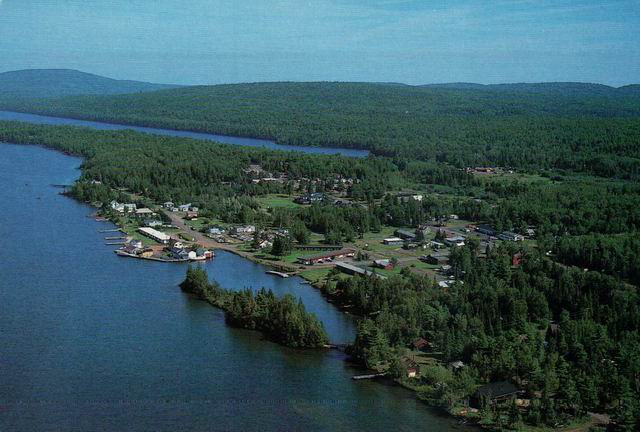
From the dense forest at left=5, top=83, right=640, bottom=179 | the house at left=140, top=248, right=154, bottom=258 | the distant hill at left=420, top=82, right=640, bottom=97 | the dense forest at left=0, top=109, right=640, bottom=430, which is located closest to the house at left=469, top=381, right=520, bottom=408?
the dense forest at left=0, top=109, right=640, bottom=430

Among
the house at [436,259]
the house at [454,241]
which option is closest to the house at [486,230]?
the house at [454,241]

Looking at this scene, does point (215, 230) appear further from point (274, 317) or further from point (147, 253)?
point (274, 317)

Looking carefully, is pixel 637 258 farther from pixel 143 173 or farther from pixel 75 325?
pixel 143 173

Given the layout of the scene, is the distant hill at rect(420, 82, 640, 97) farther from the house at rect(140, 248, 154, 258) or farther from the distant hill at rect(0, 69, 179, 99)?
the house at rect(140, 248, 154, 258)

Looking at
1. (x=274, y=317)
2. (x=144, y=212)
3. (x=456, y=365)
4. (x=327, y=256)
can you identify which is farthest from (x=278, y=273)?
(x=144, y=212)

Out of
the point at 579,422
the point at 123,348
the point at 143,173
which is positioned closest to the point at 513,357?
the point at 579,422
